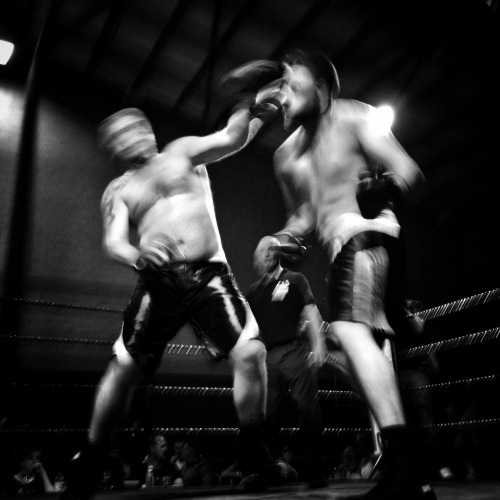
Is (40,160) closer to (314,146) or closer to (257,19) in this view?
(257,19)

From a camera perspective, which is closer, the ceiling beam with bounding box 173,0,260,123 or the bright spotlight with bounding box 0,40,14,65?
the bright spotlight with bounding box 0,40,14,65

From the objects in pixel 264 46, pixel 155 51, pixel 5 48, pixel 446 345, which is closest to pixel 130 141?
pixel 446 345

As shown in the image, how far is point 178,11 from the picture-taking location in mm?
6273

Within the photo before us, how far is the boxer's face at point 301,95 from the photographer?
4.88 ft

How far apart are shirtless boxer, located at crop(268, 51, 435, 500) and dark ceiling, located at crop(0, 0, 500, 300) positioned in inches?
193

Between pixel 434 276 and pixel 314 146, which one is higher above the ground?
pixel 314 146

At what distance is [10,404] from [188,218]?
15.9ft

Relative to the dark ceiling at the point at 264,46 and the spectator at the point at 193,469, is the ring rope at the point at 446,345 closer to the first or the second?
the spectator at the point at 193,469

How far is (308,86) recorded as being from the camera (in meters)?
1.50

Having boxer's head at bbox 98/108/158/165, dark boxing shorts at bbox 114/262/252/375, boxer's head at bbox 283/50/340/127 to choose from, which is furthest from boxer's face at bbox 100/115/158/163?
boxer's head at bbox 283/50/340/127

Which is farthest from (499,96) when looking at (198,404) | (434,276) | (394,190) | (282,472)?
(394,190)

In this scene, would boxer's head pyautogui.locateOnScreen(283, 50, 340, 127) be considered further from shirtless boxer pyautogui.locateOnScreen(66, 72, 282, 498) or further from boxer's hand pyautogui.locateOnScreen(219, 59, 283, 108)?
shirtless boxer pyautogui.locateOnScreen(66, 72, 282, 498)

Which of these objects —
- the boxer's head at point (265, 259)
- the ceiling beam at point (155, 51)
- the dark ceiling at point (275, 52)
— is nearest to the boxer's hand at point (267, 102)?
the boxer's head at point (265, 259)

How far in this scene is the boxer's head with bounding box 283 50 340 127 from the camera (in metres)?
1.49
